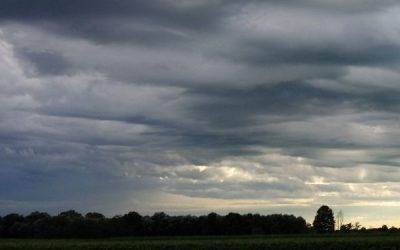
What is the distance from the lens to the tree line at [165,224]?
115 metres

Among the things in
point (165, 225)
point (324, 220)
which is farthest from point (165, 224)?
point (324, 220)

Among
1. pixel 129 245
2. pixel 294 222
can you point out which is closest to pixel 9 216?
pixel 294 222

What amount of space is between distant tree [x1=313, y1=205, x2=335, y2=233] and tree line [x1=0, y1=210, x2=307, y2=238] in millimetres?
9243

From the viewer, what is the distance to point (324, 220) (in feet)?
457

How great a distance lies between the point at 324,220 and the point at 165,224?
37046mm

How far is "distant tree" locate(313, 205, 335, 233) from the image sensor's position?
137 m

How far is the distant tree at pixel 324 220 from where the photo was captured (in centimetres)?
13677

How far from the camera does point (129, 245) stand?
72000 mm

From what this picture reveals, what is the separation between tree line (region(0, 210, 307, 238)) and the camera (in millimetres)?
115000

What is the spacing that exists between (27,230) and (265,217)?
4441cm

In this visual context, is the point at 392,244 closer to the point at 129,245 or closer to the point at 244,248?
the point at 244,248

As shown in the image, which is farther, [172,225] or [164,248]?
[172,225]

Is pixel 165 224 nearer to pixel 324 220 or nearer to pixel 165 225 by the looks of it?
pixel 165 225

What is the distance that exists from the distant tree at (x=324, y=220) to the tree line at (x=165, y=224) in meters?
9.24
